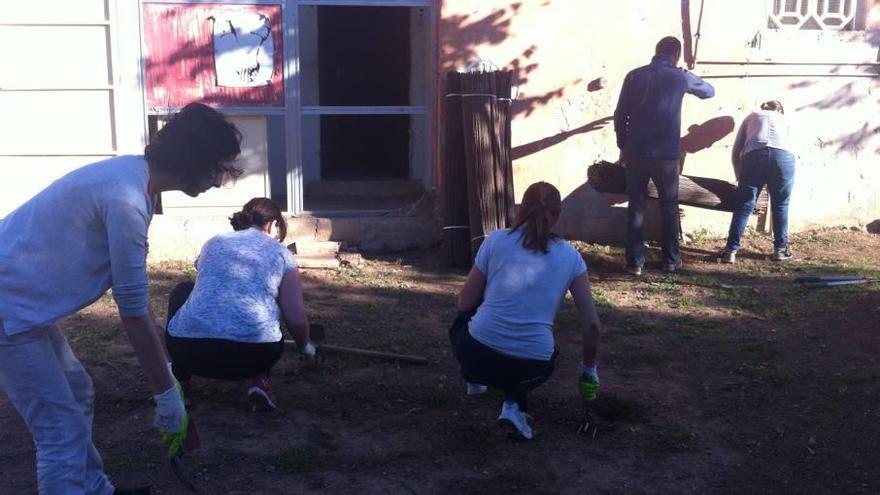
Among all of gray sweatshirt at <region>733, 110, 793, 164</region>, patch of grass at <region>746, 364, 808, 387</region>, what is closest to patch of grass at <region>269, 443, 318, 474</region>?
patch of grass at <region>746, 364, 808, 387</region>

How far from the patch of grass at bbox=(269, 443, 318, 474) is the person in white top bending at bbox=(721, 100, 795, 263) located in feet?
17.2

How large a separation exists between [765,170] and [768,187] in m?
0.27

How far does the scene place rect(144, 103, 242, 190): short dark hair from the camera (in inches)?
129

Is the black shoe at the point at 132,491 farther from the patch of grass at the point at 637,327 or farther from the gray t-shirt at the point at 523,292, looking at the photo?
the patch of grass at the point at 637,327

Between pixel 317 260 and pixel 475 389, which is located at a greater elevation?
pixel 317 260

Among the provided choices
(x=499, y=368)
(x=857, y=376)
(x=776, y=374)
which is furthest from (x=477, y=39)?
(x=499, y=368)

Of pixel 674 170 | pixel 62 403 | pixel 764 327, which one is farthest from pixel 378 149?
pixel 62 403

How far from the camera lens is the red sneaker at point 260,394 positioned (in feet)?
16.5

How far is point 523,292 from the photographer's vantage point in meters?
4.56

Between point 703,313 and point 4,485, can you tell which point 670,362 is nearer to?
point 703,313

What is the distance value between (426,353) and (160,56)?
3.87 meters

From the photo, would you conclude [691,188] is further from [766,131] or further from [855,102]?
[855,102]

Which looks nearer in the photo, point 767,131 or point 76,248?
point 76,248

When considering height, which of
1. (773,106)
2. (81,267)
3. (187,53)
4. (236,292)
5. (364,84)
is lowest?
(236,292)
